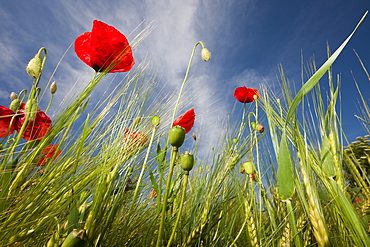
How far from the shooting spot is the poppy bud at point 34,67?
642 millimetres

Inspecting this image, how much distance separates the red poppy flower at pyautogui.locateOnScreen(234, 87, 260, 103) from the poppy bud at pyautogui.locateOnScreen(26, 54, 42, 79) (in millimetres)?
1046

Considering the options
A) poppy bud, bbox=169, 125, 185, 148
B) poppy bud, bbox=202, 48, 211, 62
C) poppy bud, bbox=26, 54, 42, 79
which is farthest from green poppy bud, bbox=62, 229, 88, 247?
poppy bud, bbox=202, 48, 211, 62

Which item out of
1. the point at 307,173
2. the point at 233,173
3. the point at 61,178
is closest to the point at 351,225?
the point at 307,173

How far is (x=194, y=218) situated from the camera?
65 centimetres

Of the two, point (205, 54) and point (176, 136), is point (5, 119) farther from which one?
point (205, 54)

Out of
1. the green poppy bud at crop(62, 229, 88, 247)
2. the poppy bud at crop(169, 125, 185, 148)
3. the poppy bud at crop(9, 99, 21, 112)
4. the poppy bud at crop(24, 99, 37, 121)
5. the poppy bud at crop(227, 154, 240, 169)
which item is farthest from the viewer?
the poppy bud at crop(227, 154, 240, 169)

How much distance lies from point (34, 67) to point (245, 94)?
107 cm

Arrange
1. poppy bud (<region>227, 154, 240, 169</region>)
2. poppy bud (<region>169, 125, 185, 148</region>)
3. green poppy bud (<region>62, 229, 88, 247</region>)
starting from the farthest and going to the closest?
poppy bud (<region>227, 154, 240, 169</region>), poppy bud (<region>169, 125, 185, 148</region>), green poppy bud (<region>62, 229, 88, 247</region>)

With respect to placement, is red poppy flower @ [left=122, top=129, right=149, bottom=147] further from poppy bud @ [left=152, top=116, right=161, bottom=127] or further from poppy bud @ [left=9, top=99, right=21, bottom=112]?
poppy bud @ [left=9, top=99, right=21, bottom=112]

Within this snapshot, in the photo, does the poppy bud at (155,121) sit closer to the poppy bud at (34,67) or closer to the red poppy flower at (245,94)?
the poppy bud at (34,67)

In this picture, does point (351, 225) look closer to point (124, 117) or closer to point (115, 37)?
point (124, 117)

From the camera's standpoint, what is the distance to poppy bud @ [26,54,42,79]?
0.64 m

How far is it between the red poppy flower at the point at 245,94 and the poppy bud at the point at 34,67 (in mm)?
1046

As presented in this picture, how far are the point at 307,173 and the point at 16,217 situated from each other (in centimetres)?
54
